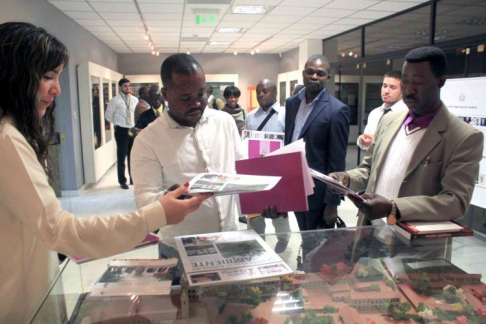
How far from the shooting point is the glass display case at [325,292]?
1.14 metres

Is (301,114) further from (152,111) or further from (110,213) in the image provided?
(110,213)

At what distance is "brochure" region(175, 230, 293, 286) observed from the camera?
46.3 inches

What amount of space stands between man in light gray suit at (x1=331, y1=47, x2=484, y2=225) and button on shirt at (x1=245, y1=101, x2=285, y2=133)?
1.63 m

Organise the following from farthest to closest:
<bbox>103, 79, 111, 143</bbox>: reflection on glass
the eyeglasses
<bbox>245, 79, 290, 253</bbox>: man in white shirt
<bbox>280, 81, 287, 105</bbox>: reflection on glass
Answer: <bbox>280, 81, 287, 105</bbox>: reflection on glass < <bbox>103, 79, 111, 143</bbox>: reflection on glass < <bbox>245, 79, 290, 253</bbox>: man in white shirt < the eyeglasses

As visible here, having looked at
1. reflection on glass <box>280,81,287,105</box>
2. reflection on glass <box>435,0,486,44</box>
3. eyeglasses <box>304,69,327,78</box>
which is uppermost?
reflection on glass <box>435,0,486,44</box>

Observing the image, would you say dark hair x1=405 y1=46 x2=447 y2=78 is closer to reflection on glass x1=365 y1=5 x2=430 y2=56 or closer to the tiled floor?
the tiled floor

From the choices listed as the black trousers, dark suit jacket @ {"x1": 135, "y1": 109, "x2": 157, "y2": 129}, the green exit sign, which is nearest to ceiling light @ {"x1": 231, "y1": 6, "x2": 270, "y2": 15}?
the green exit sign

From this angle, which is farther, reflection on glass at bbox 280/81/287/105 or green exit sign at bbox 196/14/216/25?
reflection on glass at bbox 280/81/287/105

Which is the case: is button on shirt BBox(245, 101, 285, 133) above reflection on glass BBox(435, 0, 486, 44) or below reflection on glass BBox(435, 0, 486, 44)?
below

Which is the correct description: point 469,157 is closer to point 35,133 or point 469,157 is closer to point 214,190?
point 214,190

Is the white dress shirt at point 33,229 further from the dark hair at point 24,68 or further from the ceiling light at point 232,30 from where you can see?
the ceiling light at point 232,30

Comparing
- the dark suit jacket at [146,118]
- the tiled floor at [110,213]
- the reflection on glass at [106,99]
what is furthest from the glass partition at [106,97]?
the dark suit jacket at [146,118]

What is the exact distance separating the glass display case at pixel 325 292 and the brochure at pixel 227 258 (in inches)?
1.3

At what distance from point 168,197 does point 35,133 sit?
1.43ft
